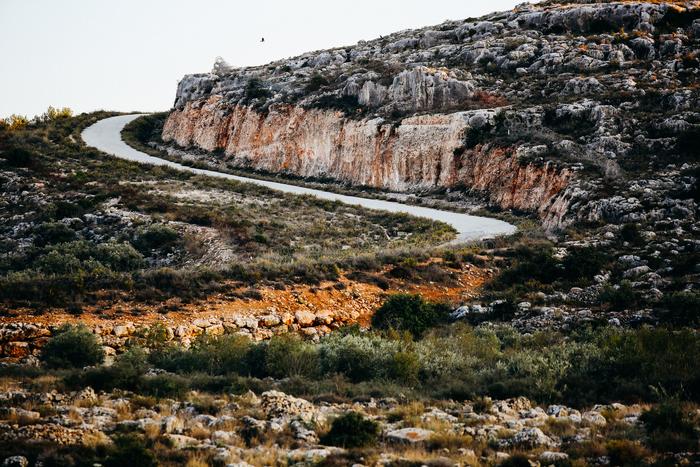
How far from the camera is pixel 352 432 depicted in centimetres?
854

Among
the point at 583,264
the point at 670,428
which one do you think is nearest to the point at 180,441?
the point at 670,428

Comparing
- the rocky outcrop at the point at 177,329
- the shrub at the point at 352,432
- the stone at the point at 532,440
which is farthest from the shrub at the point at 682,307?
the shrub at the point at 352,432

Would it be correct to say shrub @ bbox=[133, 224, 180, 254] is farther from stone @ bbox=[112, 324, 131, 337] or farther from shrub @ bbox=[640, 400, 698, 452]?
shrub @ bbox=[640, 400, 698, 452]

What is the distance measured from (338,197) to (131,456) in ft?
106

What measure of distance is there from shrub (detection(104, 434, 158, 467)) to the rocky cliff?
77.6ft

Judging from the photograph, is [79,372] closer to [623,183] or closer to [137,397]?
[137,397]

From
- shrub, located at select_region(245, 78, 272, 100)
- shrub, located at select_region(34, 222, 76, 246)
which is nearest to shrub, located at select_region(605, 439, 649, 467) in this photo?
shrub, located at select_region(34, 222, 76, 246)

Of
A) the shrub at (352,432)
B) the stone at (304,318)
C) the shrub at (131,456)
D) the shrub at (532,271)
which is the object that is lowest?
the stone at (304,318)

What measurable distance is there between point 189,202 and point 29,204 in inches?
339

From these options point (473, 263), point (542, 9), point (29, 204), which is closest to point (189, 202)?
point (29, 204)

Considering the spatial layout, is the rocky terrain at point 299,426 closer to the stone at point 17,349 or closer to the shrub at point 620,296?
the stone at point 17,349

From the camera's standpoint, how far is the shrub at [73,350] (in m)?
12.0

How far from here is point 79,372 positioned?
10.8m

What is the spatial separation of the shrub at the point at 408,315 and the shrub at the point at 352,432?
24.4 ft
